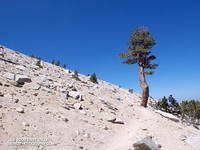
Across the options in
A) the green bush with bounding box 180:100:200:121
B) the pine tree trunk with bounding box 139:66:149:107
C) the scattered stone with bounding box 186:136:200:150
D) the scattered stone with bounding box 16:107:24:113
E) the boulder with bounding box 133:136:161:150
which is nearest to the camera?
the boulder with bounding box 133:136:161:150

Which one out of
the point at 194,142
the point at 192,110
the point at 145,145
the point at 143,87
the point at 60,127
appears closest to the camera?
the point at 145,145

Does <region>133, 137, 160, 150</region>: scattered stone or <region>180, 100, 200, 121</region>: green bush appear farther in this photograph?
<region>180, 100, 200, 121</region>: green bush

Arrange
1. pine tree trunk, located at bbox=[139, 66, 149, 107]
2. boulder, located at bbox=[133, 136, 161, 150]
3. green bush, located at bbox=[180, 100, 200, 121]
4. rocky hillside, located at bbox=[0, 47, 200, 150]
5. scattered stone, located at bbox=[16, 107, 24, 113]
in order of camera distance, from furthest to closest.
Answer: green bush, located at bbox=[180, 100, 200, 121] → pine tree trunk, located at bbox=[139, 66, 149, 107] → scattered stone, located at bbox=[16, 107, 24, 113] → boulder, located at bbox=[133, 136, 161, 150] → rocky hillside, located at bbox=[0, 47, 200, 150]

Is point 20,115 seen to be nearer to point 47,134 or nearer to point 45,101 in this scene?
point 47,134

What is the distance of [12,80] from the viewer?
12.4 m

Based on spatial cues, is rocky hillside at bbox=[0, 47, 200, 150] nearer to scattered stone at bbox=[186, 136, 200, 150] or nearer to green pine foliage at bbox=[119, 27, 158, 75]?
scattered stone at bbox=[186, 136, 200, 150]

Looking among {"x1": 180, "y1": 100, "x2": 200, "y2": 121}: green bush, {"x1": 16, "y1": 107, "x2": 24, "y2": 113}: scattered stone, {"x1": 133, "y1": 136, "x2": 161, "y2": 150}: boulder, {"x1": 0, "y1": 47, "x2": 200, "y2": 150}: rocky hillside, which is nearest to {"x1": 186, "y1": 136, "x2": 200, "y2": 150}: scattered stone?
{"x1": 0, "y1": 47, "x2": 200, "y2": 150}: rocky hillside

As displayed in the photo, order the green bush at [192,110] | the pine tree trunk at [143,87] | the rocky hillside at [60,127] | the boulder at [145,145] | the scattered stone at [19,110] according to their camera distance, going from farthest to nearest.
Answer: the green bush at [192,110]
the pine tree trunk at [143,87]
the scattered stone at [19,110]
the boulder at [145,145]
the rocky hillside at [60,127]

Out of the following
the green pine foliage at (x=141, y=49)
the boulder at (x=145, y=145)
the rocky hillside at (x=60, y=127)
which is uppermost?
the green pine foliage at (x=141, y=49)

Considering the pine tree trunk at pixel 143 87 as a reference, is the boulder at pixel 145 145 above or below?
below

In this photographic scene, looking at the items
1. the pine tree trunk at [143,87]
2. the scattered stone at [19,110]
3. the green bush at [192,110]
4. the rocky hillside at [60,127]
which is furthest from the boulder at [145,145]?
the green bush at [192,110]

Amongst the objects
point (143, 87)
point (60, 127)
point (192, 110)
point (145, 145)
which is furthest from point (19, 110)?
point (192, 110)

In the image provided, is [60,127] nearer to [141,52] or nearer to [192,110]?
[141,52]

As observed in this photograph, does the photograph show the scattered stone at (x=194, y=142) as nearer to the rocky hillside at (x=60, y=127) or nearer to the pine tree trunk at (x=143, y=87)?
the rocky hillside at (x=60, y=127)
